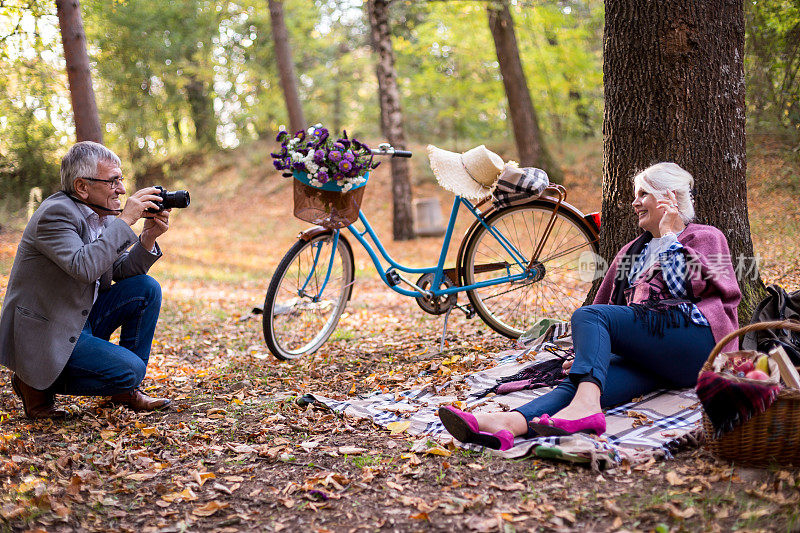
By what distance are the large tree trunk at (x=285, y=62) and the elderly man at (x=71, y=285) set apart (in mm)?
9216

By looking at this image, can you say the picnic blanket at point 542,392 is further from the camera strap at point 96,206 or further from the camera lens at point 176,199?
the camera strap at point 96,206

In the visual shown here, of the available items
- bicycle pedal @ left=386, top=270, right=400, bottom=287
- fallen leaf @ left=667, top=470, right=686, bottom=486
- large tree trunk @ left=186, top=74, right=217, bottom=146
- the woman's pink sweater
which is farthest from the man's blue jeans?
large tree trunk @ left=186, top=74, right=217, bottom=146

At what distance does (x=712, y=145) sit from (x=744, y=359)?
153 centimetres

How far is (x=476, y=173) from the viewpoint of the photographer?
4160 millimetres

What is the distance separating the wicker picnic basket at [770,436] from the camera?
2238 millimetres

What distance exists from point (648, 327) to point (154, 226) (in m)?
2.53

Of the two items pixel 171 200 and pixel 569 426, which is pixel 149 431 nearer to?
pixel 171 200

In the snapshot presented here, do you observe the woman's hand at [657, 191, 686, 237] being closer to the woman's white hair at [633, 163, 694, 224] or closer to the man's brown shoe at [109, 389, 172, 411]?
the woman's white hair at [633, 163, 694, 224]

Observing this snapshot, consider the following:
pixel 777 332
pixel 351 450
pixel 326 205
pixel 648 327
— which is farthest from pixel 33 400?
pixel 777 332

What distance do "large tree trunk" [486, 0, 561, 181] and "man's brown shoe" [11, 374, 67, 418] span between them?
33.2 feet

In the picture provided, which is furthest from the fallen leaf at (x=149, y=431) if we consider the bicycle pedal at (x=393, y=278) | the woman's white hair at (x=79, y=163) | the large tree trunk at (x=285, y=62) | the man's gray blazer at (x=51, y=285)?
the large tree trunk at (x=285, y=62)

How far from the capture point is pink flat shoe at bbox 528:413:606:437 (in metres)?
2.59

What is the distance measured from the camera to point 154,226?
11.2 ft

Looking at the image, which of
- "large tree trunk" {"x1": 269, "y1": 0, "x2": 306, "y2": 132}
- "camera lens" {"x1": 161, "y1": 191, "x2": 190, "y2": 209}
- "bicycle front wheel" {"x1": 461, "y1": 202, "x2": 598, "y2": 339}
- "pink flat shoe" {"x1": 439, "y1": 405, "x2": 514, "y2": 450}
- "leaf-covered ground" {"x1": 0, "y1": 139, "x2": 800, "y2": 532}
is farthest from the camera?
"large tree trunk" {"x1": 269, "y1": 0, "x2": 306, "y2": 132}
